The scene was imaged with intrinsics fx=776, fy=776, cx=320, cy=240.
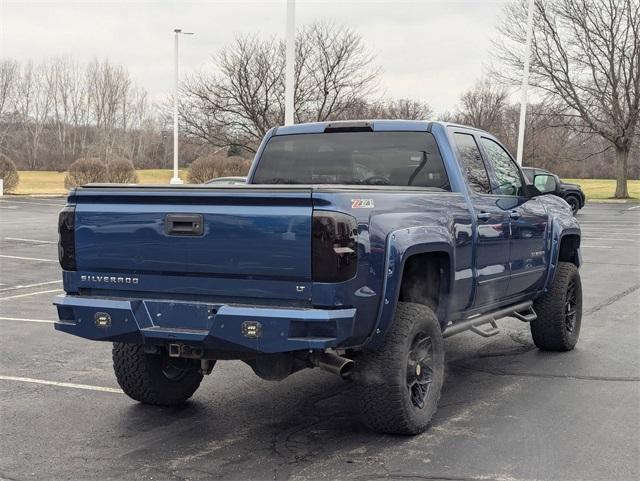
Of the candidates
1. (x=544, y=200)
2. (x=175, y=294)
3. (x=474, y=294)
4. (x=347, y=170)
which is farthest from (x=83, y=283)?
(x=544, y=200)

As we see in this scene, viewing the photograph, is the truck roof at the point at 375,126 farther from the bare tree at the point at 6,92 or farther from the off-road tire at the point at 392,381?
the bare tree at the point at 6,92

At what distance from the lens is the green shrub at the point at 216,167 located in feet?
120

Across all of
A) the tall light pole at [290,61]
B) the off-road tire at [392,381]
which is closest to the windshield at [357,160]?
the off-road tire at [392,381]

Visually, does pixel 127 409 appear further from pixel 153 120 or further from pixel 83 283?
pixel 153 120

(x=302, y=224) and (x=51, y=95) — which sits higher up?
(x=51, y=95)

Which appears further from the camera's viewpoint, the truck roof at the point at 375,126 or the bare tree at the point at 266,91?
the bare tree at the point at 266,91

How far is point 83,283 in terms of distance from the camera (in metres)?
4.75

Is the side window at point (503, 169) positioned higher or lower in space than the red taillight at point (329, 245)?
higher

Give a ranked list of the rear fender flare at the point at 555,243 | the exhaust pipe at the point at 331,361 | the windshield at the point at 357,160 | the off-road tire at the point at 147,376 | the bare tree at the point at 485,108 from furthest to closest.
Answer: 1. the bare tree at the point at 485,108
2. the rear fender flare at the point at 555,243
3. the windshield at the point at 357,160
4. the off-road tire at the point at 147,376
5. the exhaust pipe at the point at 331,361

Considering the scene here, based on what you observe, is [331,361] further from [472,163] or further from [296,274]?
[472,163]

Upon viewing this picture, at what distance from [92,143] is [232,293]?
284 feet

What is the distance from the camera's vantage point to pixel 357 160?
6.02m

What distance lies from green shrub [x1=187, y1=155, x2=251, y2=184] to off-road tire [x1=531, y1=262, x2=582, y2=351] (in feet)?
96.5

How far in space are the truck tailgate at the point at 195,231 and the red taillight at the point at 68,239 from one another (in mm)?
33
